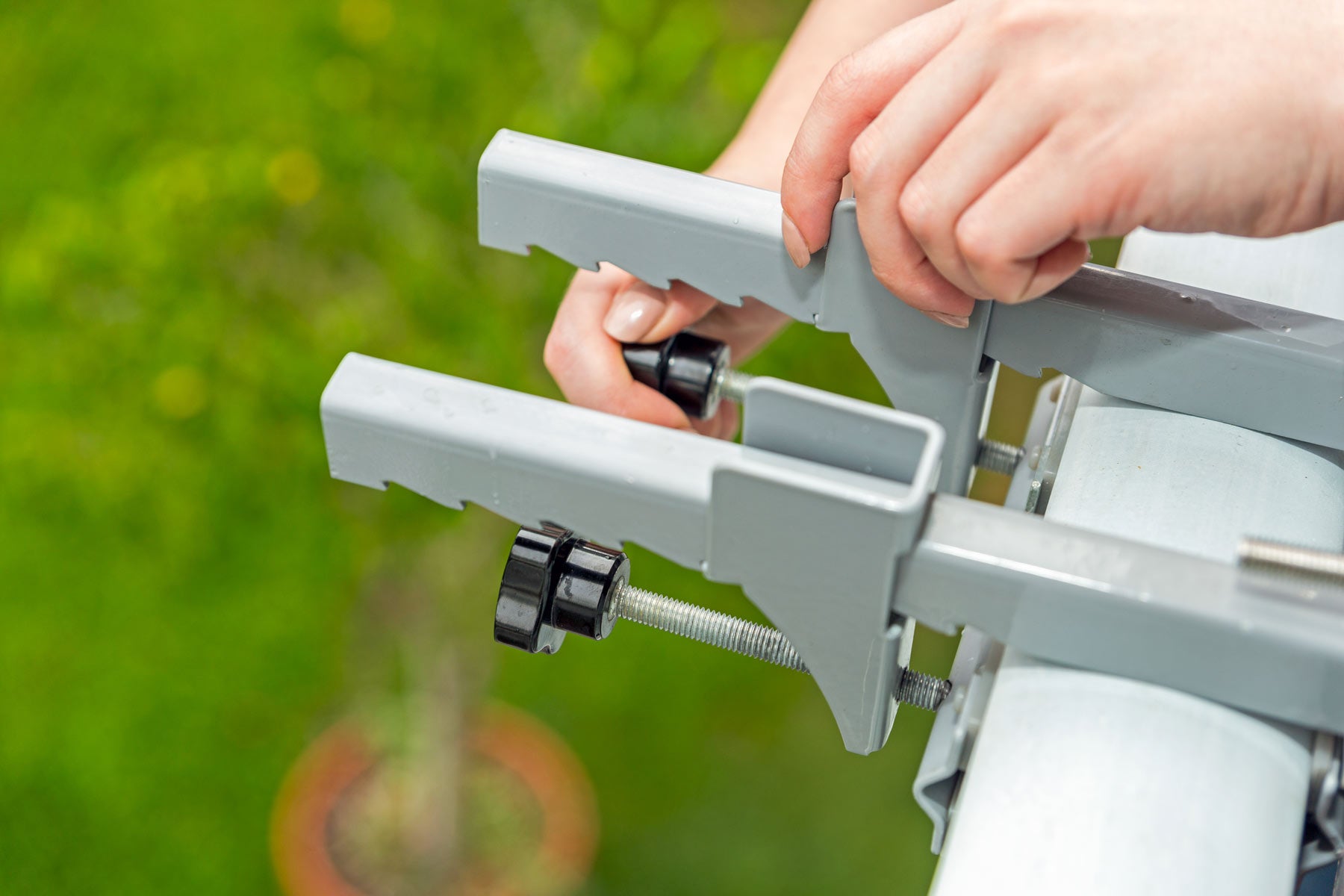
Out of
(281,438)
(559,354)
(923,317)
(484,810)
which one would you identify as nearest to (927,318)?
(923,317)

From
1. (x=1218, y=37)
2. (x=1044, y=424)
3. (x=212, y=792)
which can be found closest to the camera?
(x=1218, y=37)

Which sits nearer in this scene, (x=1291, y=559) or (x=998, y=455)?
(x=1291, y=559)

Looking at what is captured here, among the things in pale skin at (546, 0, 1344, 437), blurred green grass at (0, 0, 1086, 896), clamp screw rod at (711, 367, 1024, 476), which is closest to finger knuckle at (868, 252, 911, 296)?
pale skin at (546, 0, 1344, 437)

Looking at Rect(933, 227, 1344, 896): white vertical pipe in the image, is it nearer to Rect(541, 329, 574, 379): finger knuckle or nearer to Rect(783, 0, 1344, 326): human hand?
Rect(783, 0, 1344, 326): human hand

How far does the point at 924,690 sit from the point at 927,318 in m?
0.16

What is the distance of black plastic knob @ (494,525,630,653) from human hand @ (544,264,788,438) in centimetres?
16

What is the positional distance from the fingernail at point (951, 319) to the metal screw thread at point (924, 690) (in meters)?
0.15

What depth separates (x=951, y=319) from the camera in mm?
521

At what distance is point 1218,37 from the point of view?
0.42 m

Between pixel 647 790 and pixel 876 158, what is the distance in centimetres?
110

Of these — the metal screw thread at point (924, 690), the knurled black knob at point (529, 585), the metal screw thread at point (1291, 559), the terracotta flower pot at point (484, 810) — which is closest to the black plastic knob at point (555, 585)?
the knurled black knob at point (529, 585)

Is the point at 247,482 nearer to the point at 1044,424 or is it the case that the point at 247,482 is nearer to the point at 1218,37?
the point at 1044,424

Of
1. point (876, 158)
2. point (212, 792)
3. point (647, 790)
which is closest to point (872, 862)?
point (647, 790)

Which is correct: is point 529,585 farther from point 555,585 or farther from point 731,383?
point 731,383
